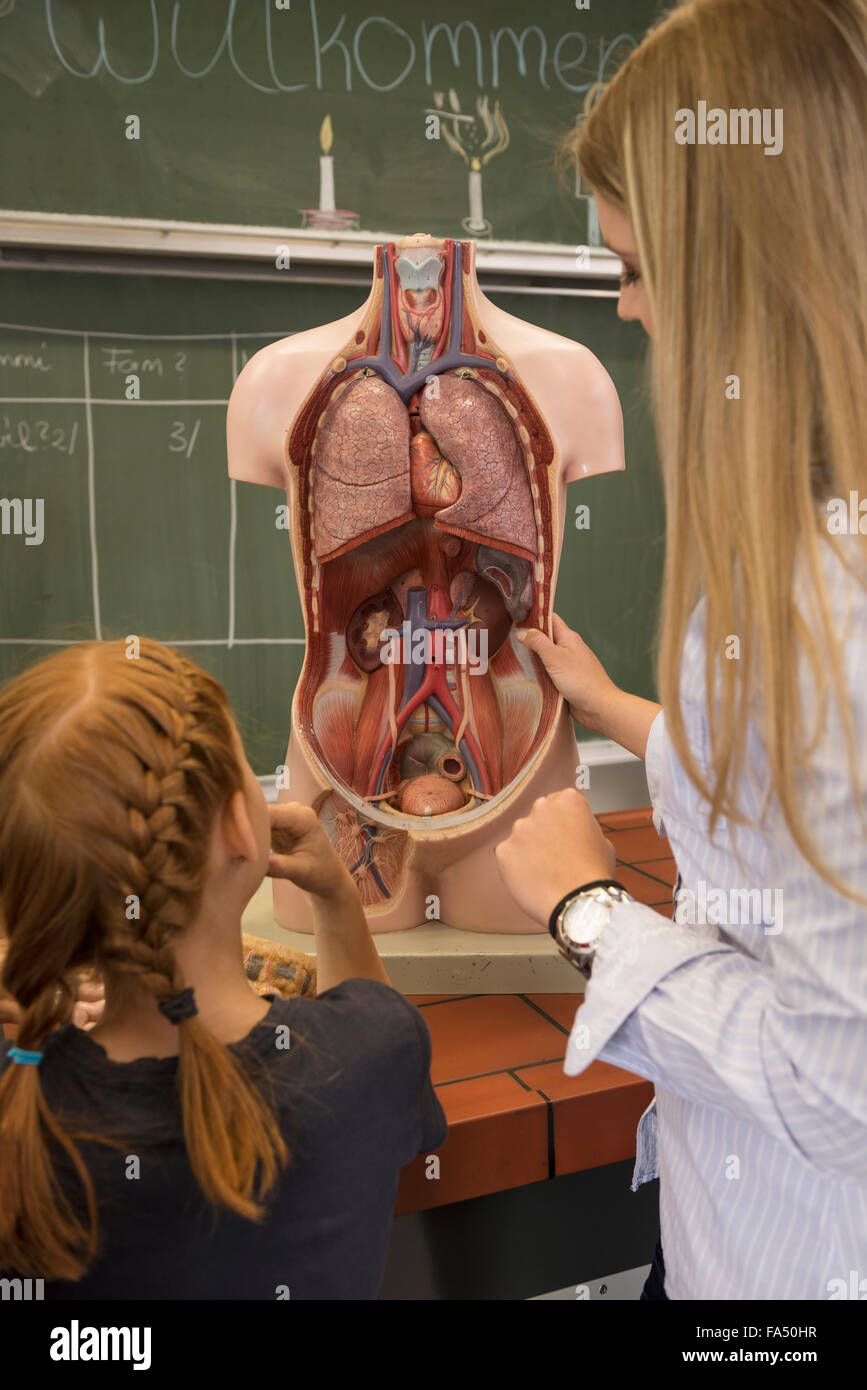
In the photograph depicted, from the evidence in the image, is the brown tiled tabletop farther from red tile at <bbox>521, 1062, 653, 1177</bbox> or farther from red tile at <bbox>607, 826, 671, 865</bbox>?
red tile at <bbox>607, 826, 671, 865</bbox>

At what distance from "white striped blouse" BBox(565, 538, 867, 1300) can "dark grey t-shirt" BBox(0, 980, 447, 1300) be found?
0.20 meters

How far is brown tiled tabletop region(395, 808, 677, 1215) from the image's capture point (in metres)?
1.18

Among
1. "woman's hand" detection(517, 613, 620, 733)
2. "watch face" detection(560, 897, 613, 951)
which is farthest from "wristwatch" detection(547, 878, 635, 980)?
"woman's hand" detection(517, 613, 620, 733)

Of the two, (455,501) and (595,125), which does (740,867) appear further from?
(455,501)

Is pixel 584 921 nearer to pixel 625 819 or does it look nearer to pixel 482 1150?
pixel 482 1150

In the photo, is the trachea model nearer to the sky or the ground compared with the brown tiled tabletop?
nearer to the sky

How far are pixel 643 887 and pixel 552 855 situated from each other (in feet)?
3.79

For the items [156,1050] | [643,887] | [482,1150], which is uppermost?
[156,1050]

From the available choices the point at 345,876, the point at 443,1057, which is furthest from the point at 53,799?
the point at 443,1057

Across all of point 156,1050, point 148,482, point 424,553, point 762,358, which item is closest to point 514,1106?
point 156,1050

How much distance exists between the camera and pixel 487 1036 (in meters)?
1.37

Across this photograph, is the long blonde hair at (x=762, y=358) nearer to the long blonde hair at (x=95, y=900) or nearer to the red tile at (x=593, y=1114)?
the long blonde hair at (x=95, y=900)

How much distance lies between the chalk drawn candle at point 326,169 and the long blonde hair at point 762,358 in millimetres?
1599
